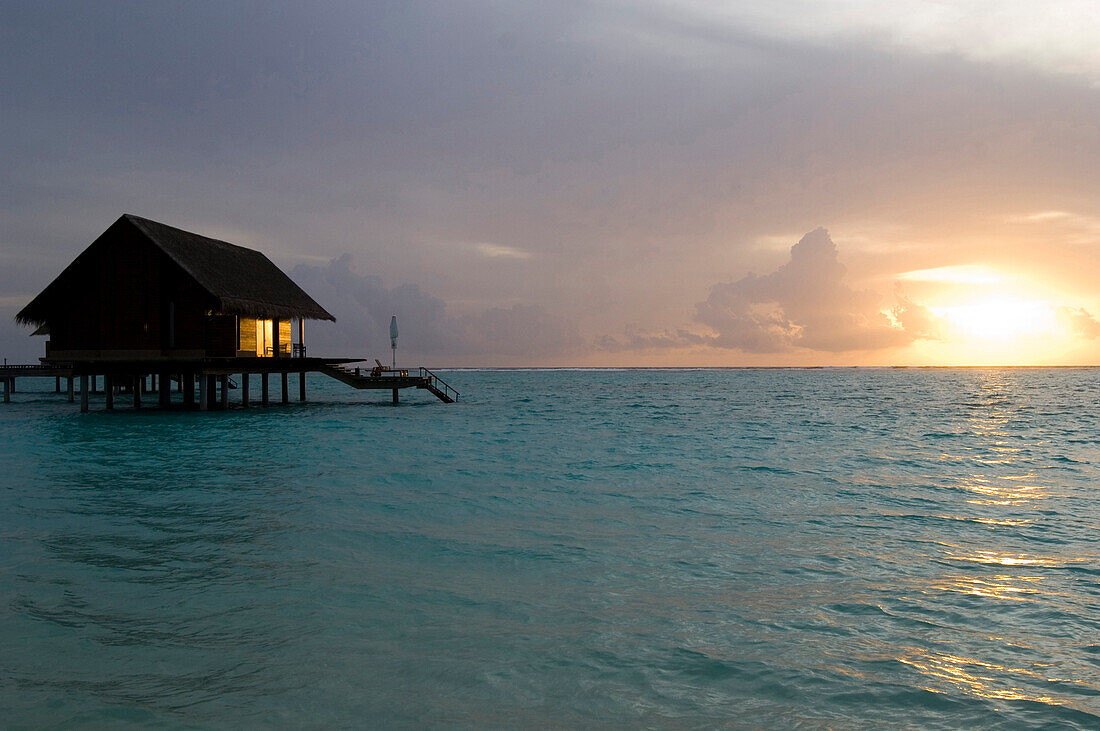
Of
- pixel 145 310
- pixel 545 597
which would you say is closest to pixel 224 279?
pixel 145 310

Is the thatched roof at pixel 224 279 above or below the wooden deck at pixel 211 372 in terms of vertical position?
above

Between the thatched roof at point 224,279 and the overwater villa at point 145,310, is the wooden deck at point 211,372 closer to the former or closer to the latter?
the overwater villa at point 145,310

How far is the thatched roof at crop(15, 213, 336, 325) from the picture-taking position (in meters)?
32.8

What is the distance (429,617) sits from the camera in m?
7.41

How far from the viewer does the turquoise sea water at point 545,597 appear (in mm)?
5527

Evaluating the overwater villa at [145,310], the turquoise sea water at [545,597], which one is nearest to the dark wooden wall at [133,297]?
the overwater villa at [145,310]

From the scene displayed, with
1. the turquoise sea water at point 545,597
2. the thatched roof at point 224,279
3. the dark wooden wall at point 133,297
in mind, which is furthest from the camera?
the dark wooden wall at point 133,297

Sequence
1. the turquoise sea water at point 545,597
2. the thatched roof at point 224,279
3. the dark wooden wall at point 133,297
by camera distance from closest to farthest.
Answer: the turquoise sea water at point 545,597 → the thatched roof at point 224,279 → the dark wooden wall at point 133,297

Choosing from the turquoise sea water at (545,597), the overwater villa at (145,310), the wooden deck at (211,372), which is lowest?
the turquoise sea water at (545,597)

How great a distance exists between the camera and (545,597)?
807 cm

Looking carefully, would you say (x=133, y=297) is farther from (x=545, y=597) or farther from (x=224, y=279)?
(x=545, y=597)

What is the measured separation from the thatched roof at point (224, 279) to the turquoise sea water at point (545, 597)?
15.9 meters

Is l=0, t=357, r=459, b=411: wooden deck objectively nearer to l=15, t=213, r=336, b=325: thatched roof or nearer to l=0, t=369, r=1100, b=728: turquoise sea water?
l=15, t=213, r=336, b=325: thatched roof

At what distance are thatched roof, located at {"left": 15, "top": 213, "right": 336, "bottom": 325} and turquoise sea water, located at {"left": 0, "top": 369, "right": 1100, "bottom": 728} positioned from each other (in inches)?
626
